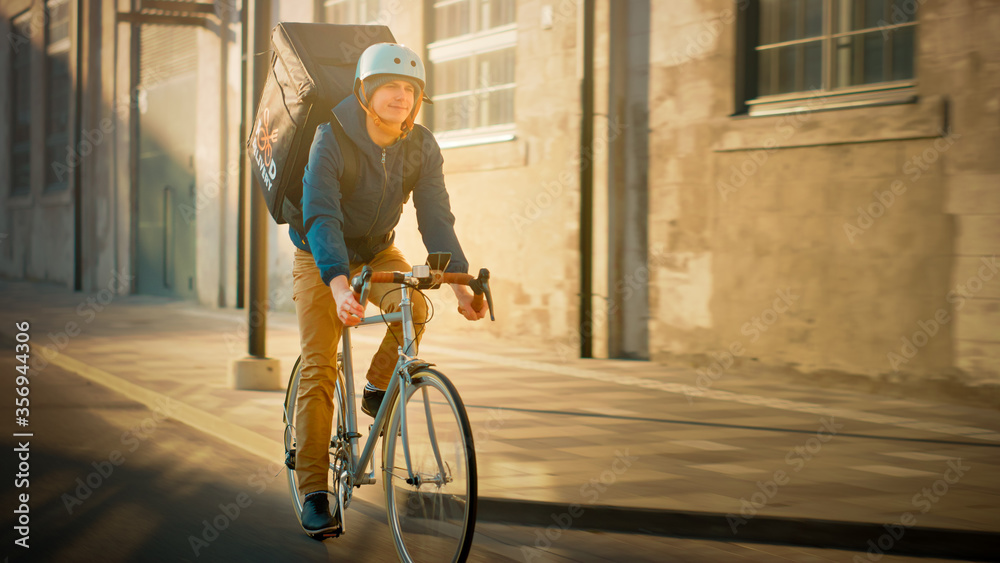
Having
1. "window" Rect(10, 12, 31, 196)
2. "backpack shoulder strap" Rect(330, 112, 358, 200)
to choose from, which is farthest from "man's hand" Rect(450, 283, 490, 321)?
"window" Rect(10, 12, 31, 196)

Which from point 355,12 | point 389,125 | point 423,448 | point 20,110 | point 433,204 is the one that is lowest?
point 423,448

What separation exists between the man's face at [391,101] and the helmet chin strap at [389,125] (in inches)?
0.8

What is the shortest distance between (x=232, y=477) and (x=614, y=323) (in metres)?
6.11

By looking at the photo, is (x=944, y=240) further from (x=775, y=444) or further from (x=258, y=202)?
(x=258, y=202)

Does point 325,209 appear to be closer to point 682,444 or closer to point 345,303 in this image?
point 345,303

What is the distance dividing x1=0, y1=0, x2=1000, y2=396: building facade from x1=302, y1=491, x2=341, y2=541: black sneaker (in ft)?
18.4

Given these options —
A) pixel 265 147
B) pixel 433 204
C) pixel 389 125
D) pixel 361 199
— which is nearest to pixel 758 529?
pixel 433 204

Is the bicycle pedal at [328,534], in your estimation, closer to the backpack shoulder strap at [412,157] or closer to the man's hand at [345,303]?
the man's hand at [345,303]

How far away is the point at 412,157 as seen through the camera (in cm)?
457

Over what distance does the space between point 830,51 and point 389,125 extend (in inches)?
251

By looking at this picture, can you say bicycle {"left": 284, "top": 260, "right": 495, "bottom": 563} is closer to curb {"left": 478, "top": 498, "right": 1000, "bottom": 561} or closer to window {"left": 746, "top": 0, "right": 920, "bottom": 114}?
curb {"left": 478, "top": 498, "right": 1000, "bottom": 561}

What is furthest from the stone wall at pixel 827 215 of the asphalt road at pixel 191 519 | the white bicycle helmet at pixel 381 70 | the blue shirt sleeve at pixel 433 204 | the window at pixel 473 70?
the white bicycle helmet at pixel 381 70

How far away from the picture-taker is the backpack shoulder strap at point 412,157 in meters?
4.55

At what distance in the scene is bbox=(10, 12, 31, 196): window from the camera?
2931 centimetres
